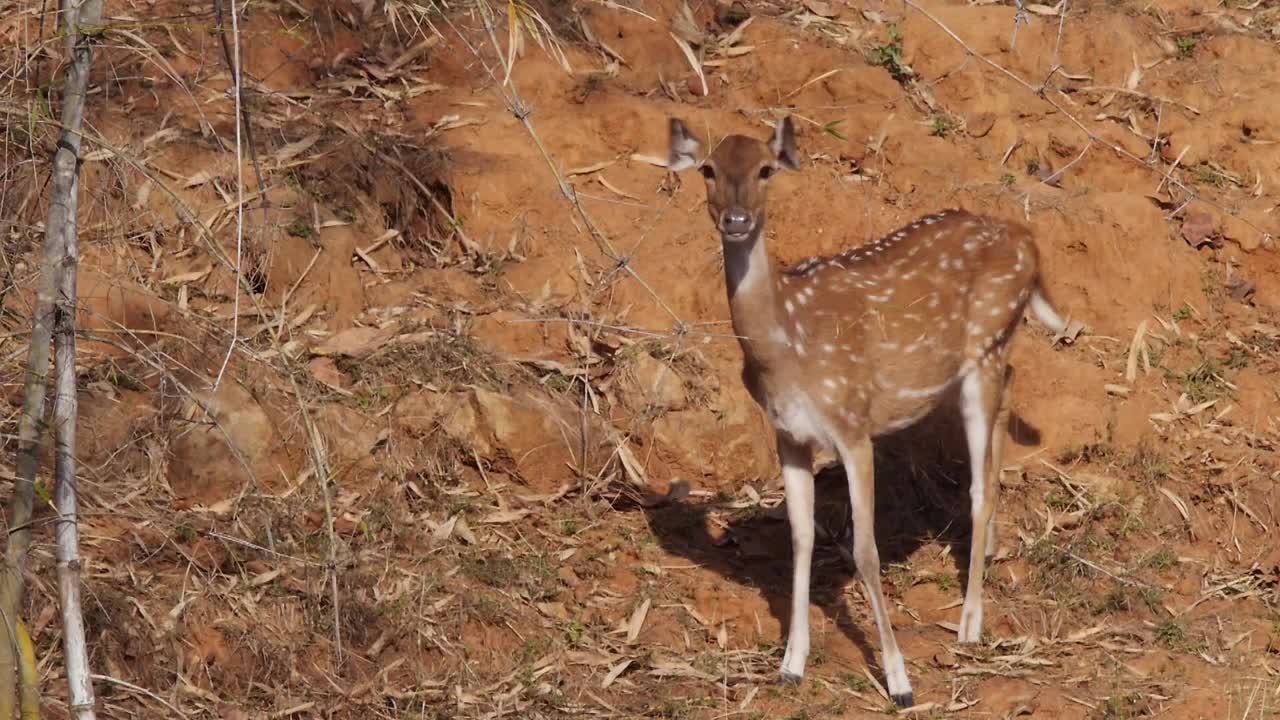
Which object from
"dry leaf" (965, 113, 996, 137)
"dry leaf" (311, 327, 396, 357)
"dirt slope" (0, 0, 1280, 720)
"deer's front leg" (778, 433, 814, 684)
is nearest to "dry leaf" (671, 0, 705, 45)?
"dirt slope" (0, 0, 1280, 720)

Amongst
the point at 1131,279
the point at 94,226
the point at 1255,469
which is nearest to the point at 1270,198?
the point at 1131,279

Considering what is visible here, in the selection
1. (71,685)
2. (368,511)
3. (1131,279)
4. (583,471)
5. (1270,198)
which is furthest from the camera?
(1270,198)

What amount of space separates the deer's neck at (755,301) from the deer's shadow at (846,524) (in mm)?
1321

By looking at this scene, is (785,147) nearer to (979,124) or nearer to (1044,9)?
(979,124)

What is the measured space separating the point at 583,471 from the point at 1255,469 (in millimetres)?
3674

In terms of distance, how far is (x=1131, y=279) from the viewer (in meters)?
10.0

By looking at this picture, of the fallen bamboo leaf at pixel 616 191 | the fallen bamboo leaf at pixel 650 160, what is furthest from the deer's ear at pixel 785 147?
the fallen bamboo leaf at pixel 650 160

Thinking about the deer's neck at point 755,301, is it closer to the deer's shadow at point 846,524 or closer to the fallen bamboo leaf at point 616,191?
the deer's shadow at point 846,524

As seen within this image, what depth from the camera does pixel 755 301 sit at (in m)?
7.27

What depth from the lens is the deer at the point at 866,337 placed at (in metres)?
7.16

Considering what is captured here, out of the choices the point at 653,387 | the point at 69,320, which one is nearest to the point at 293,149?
the point at 653,387

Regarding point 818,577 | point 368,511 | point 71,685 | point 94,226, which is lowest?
point 818,577

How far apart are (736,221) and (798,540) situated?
1.59 m

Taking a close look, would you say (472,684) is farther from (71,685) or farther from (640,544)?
(71,685)
